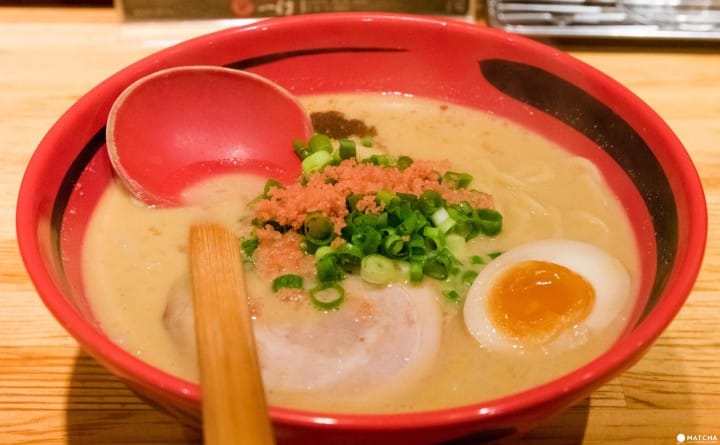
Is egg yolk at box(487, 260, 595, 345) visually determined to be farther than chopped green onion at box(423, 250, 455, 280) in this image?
No

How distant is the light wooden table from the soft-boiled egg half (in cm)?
15

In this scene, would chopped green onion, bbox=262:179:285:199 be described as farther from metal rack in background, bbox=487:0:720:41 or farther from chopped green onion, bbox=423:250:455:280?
metal rack in background, bbox=487:0:720:41

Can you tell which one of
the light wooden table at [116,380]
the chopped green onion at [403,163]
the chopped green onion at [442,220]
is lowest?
the light wooden table at [116,380]

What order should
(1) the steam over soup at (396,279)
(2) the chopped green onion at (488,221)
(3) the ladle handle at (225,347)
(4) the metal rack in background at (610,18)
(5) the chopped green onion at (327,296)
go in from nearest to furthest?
1. (3) the ladle handle at (225,347)
2. (1) the steam over soup at (396,279)
3. (5) the chopped green onion at (327,296)
4. (2) the chopped green onion at (488,221)
5. (4) the metal rack in background at (610,18)

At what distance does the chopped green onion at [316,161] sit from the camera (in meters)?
1.46

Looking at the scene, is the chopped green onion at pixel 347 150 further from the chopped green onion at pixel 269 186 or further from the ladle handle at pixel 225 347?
the ladle handle at pixel 225 347

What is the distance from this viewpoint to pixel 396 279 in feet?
4.22

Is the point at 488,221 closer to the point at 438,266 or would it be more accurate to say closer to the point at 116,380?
the point at 438,266

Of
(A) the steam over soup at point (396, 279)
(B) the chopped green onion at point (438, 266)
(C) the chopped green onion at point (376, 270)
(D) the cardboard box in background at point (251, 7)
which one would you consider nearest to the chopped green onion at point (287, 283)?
(A) the steam over soup at point (396, 279)

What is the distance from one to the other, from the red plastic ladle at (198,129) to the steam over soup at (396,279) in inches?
1.7

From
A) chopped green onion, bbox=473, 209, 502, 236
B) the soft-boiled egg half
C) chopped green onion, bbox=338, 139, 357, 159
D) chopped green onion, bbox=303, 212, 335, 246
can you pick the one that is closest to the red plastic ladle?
chopped green onion, bbox=338, 139, 357, 159

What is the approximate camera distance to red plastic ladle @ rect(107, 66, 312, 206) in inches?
57.5

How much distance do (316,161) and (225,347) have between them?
60 cm

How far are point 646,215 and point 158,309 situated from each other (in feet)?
2.85
